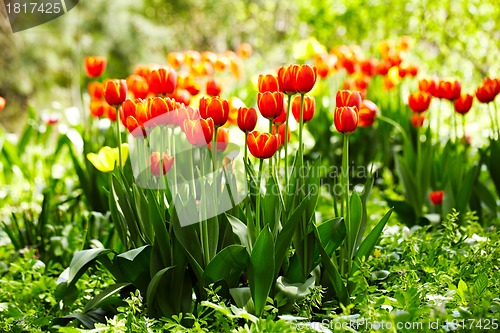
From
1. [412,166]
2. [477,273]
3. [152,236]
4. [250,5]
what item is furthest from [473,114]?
[250,5]

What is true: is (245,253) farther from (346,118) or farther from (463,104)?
(463,104)

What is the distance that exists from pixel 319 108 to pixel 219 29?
318 inches

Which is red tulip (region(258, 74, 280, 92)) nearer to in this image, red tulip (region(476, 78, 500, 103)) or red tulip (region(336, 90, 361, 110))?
red tulip (region(336, 90, 361, 110))

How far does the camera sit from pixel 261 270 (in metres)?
2.00

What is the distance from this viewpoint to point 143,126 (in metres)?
2.11

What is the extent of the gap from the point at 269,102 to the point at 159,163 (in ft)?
1.43

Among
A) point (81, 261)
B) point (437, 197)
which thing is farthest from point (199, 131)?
point (437, 197)

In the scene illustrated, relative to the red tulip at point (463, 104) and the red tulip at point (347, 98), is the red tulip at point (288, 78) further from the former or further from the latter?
the red tulip at point (463, 104)

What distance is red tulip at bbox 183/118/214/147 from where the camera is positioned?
195cm

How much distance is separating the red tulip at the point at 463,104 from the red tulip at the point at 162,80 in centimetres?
149

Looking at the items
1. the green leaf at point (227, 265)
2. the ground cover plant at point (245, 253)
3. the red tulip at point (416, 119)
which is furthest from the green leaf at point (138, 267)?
the red tulip at point (416, 119)

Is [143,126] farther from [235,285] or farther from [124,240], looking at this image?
[235,285]

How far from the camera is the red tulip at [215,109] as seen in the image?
2.04 metres

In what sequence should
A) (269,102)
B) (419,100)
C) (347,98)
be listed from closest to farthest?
(269,102) → (347,98) → (419,100)
